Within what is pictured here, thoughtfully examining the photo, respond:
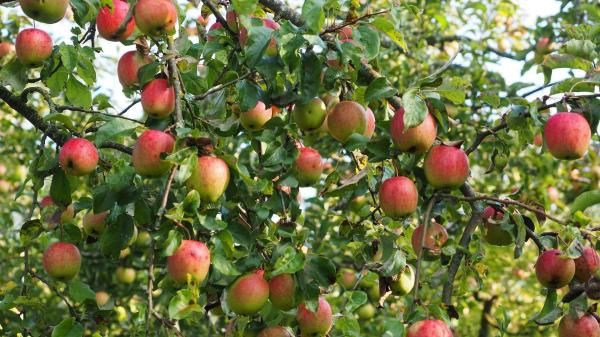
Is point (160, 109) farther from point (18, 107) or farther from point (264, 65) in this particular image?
point (18, 107)

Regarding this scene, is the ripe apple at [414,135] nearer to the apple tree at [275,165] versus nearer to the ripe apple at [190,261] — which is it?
the apple tree at [275,165]

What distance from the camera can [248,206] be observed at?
1.83 metres

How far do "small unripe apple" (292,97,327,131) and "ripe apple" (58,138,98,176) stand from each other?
48cm

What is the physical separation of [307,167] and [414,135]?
379mm

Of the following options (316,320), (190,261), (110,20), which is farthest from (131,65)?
(316,320)

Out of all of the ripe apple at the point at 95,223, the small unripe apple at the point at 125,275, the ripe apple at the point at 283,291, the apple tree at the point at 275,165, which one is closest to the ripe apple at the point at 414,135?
the apple tree at the point at 275,165

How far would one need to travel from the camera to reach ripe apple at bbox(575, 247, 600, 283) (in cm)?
189

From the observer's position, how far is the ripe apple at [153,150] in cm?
152

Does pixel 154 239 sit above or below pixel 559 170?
above

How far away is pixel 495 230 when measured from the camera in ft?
6.63

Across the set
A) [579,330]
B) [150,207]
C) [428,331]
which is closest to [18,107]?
[150,207]

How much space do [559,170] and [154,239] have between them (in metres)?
3.59

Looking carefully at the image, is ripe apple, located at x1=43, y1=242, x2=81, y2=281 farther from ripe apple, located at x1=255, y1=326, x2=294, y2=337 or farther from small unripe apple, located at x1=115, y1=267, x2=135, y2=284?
small unripe apple, located at x1=115, y1=267, x2=135, y2=284

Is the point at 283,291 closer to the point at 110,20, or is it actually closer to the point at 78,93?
the point at 110,20
